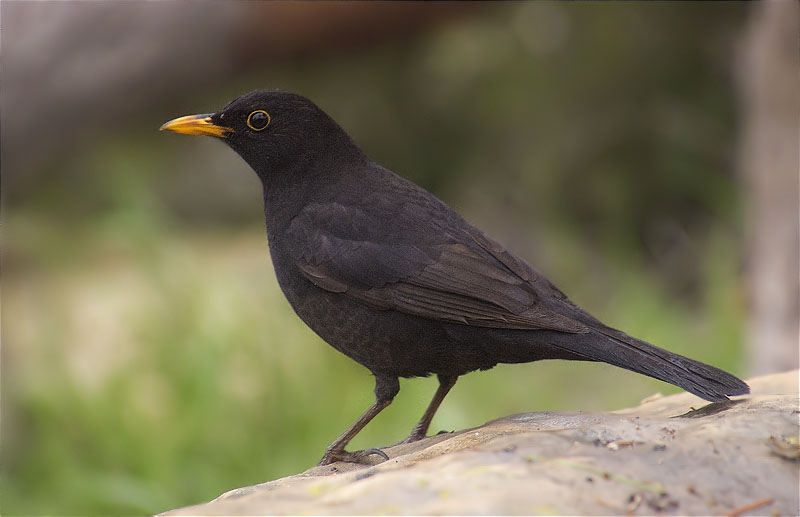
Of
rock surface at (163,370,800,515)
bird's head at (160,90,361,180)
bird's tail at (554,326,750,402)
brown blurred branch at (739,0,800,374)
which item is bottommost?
rock surface at (163,370,800,515)

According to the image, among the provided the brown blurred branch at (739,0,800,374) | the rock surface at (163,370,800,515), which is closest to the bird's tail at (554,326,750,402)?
the rock surface at (163,370,800,515)

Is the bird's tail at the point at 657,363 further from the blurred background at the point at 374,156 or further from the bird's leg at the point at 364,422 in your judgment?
the blurred background at the point at 374,156

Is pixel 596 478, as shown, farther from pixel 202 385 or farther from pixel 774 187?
pixel 774 187

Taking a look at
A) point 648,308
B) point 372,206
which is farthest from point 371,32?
point 372,206

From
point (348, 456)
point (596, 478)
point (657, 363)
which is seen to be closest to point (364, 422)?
point (348, 456)

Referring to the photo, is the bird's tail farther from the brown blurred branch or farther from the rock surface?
the brown blurred branch

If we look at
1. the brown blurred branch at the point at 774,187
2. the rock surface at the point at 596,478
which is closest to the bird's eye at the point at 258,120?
the rock surface at the point at 596,478

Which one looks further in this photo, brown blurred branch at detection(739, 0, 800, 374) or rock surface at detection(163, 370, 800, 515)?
brown blurred branch at detection(739, 0, 800, 374)

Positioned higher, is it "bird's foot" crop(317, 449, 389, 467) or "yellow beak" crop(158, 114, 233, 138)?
"yellow beak" crop(158, 114, 233, 138)

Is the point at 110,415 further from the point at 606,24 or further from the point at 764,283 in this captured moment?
the point at 606,24
